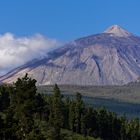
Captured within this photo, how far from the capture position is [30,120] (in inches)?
3292

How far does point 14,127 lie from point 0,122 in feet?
19.9

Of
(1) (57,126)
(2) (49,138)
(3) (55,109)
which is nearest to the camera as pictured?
(2) (49,138)

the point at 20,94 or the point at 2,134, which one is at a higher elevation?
the point at 20,94

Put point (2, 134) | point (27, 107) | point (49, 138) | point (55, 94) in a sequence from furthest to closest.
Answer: point (55, 94) → point (49, 138) → point (2, 134) → point (27, 107)

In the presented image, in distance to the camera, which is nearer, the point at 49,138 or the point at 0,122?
the point at 0,122

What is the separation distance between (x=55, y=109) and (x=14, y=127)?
91621mm

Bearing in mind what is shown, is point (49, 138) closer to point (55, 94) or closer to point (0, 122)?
point (0, 122)

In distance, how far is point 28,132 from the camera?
276ft

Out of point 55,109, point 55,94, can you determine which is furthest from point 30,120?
point 55,94

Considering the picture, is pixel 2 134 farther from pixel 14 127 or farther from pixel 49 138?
pixel 49 138

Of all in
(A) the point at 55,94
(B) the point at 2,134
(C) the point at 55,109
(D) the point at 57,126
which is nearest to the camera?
(B) the point at 2,134

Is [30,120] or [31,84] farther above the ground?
[31,84]

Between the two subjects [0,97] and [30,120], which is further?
[0,97]

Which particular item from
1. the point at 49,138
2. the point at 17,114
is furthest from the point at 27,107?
the point at 49,138
